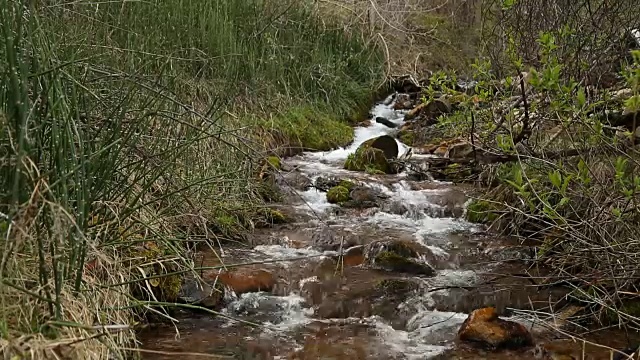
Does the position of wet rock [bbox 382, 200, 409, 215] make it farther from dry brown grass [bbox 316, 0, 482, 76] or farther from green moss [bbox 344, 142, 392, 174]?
dry brown grass [bbox 316, 0, 482, 76]

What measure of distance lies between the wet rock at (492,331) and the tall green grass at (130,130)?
1504mm

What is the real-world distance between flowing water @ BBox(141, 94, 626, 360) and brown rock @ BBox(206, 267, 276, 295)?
0.06 meters

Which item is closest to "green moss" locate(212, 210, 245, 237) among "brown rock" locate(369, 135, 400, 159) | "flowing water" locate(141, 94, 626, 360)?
"flowing water" locate(141, 94, 626, 360)

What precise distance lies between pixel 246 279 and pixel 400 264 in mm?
1177

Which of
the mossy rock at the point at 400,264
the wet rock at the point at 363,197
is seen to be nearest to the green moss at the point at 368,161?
the wet rock at the point at 363,197

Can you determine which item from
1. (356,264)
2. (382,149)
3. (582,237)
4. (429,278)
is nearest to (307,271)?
(356,264)

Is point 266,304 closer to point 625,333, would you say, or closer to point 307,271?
point 307,271

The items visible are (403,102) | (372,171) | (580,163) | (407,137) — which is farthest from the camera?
(403,102)

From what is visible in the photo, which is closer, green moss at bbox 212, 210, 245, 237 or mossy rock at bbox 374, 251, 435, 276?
mossy rock at bbox 374, 251, 435, 276

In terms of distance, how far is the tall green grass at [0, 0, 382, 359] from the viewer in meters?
1.88

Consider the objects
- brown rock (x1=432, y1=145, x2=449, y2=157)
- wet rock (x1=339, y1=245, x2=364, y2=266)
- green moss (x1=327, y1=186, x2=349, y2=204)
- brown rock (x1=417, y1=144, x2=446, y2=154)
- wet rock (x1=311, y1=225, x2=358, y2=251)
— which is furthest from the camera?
brown rock (x1=417, y1=144, x2=446, y2=154)

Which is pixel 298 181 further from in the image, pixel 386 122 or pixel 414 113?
pixel 414 113

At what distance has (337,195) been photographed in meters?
6.30

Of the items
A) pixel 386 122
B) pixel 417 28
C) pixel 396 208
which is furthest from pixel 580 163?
pixel 417 28
